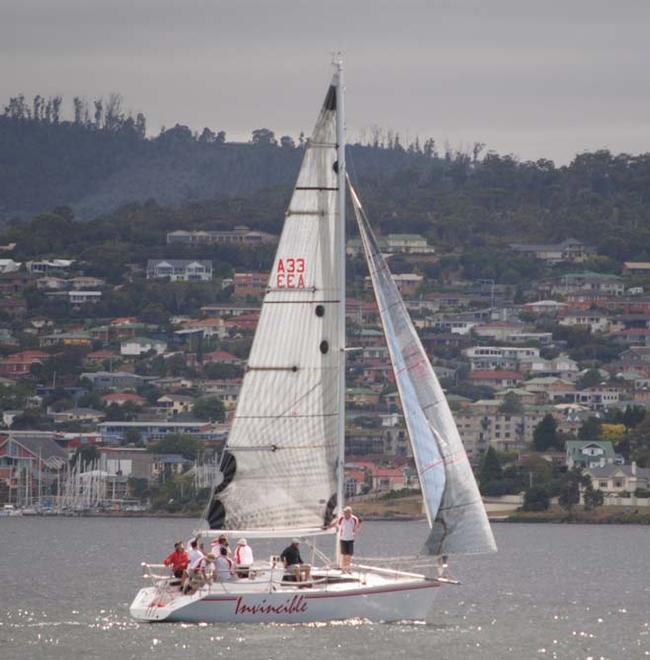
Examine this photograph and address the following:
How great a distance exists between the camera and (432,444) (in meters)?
36.9

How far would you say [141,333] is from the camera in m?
171

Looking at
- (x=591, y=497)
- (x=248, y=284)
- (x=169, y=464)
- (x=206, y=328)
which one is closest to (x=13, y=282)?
(x=248, y=284)

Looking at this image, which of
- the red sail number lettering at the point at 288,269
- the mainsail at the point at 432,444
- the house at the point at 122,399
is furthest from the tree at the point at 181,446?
the red sail number lettering at the point at 288,269

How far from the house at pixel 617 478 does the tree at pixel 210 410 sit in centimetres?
3204

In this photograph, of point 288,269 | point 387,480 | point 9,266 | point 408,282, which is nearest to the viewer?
point 288,269

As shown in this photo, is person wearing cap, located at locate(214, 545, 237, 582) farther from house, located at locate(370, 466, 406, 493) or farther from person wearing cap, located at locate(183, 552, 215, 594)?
house, located at locate(370, 466, 406, 493)

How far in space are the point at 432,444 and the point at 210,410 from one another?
98.9m

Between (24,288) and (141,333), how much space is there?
19.5 metres

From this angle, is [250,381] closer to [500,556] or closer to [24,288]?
[500,556]

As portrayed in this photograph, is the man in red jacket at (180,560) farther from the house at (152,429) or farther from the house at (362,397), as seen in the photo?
the house at (362,397)

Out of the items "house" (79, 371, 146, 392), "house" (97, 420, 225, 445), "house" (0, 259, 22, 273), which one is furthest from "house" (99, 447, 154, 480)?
"house" (0, 259, 22, 273)

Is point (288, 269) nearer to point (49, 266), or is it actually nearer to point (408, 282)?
point (408, 282)

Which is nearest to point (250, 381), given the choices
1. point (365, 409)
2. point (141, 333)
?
point (365, 409)

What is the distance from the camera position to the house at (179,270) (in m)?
191
